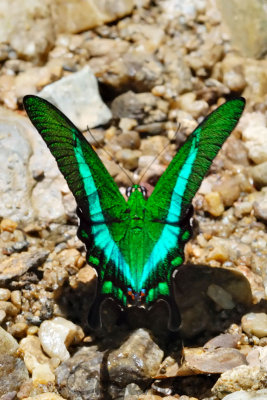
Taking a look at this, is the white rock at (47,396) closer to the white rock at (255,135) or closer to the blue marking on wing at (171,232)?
the blue marking on wing at (171,232)

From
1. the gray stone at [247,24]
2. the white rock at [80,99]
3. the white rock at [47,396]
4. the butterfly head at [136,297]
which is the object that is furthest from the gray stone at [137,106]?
the white rock at [47,396]

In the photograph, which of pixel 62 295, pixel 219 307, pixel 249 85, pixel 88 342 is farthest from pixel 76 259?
pixel 249 85

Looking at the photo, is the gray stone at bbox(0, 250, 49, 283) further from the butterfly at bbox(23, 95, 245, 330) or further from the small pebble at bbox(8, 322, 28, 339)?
the butterfly at bbox(23, 95, 245, 330)

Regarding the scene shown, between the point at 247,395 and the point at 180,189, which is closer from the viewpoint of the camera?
the point at 247,395

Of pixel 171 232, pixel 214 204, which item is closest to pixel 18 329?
pixel 171 232

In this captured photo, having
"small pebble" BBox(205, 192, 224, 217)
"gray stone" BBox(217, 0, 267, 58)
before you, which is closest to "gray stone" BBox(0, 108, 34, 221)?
"small pebble" BBox(205, 192, 224, 217)

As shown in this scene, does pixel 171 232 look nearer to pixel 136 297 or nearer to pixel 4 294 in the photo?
pixel 136 297
